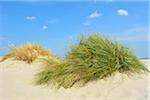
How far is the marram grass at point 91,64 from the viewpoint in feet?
16.3

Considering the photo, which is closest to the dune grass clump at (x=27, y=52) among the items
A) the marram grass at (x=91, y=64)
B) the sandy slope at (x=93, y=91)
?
the sandy slope at (x=93, y=91)

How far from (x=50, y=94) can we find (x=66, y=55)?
2.74 ft

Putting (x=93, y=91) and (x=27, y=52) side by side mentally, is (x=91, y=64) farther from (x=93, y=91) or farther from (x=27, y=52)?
(x=27, y=52)

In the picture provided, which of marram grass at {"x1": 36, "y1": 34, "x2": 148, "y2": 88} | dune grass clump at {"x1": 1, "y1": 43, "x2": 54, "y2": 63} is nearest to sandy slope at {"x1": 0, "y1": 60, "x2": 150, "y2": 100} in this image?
marram grass at {"x1": 36, "y1": 34, "x2": 148, "y2": 88}

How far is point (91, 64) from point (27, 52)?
85.1 inches

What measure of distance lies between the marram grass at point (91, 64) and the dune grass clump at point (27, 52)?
1440 millimetres

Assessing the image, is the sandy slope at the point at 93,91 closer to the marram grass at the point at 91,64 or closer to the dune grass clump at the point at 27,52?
the marram grass at the point at 91,64

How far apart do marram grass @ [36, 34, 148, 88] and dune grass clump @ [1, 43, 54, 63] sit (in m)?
1.44

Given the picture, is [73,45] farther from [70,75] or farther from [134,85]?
[134,85]

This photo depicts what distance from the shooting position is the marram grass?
4.96m

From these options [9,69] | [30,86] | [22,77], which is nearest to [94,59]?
[30,86]

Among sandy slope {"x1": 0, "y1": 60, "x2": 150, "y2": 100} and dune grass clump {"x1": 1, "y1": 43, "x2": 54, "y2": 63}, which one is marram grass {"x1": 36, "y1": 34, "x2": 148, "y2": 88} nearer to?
sandy slope {"x1": 0, "y1": 60, "x2": 150, "y2": 100}

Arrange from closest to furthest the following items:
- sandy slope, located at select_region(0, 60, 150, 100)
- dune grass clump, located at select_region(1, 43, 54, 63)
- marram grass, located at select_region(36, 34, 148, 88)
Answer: sandy slope, located at select_region(0, 60, 150, 100)
marram grass, located at select_region(36, 34, 148, 88)
dune grass clump, located at select_region(1, 43, 54, 63)

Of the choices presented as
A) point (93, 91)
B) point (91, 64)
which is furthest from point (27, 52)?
point (93, 91)
